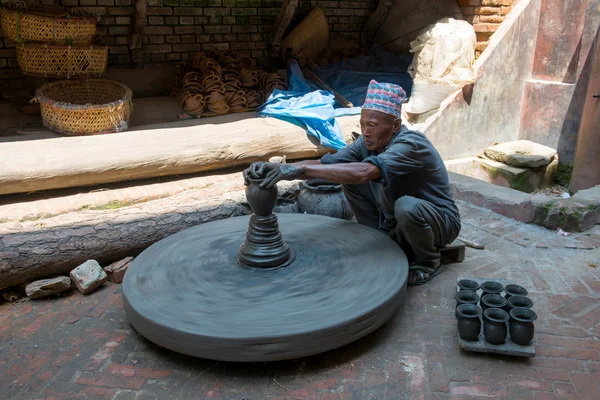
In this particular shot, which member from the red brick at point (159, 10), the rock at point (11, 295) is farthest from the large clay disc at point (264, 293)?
the red brick at point (159, 10)

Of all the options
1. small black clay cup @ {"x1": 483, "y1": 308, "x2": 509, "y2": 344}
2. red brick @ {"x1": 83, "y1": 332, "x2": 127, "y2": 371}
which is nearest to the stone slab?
small black clay cup @ {"x1": 483, "y1": 308, "x2": 509, "y2": 344}

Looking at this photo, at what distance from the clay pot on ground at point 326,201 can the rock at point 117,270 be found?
1424 millimetres

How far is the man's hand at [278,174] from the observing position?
107 inches

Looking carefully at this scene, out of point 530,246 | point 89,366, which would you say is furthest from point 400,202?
point 89,366

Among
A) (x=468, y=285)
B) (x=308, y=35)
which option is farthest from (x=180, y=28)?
(x=468, y=285)

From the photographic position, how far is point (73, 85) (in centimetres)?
552

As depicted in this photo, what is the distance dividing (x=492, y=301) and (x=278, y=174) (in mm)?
1313

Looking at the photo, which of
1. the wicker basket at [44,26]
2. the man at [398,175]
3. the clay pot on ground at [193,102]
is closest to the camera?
the man at [398,175]

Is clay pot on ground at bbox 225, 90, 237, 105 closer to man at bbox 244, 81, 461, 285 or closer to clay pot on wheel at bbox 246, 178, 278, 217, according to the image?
man at bbox 244, 81, 461, 285

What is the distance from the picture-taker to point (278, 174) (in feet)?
8.94

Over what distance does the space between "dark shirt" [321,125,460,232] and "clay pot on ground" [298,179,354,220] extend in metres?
0.55

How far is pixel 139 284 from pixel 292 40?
5.53 metres

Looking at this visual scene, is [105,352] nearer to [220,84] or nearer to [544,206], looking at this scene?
[544,206]

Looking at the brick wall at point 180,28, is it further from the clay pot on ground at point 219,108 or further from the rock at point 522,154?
the rock at point 522,154
